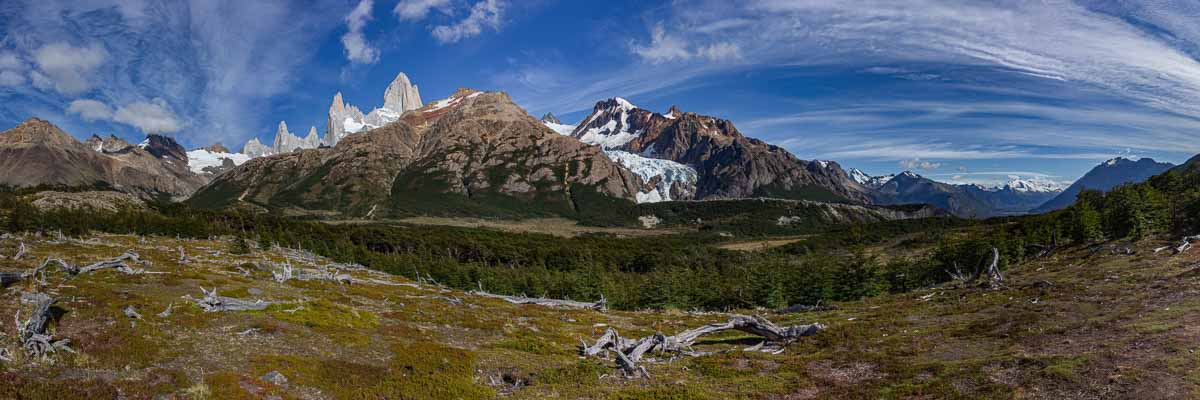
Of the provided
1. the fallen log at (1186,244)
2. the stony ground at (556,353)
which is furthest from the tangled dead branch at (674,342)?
the fallen log at (1186,244)

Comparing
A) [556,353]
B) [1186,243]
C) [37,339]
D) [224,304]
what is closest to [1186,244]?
[1186,243]

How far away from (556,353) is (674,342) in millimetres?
7587

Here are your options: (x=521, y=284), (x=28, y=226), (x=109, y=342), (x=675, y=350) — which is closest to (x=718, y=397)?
(x=675, y=350)

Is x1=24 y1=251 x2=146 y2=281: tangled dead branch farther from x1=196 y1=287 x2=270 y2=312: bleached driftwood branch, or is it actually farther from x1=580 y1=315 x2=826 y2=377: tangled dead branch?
x1=580 y1=315 x2=826 y2=377: tangled dead branch

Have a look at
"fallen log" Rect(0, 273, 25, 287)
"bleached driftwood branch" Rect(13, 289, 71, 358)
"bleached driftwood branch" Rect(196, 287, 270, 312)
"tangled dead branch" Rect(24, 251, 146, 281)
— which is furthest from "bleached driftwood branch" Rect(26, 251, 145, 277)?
"bleached driftwood branch" Rect(13, 289, 71, 358)

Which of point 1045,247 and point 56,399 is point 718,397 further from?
point 1045,247

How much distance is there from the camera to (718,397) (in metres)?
21.9

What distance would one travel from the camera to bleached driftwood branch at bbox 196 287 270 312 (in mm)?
32444

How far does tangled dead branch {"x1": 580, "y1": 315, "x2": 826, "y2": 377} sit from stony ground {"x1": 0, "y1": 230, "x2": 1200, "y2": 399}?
1.03 m

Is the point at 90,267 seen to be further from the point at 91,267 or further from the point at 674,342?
the point at 674,342

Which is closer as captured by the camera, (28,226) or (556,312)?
(556,312)

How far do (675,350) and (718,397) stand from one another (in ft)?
37.4

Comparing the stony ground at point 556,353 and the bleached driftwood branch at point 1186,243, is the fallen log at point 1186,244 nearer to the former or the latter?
the bleached driftwood branch at point 1186,243

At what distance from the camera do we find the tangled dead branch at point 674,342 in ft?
92.9
